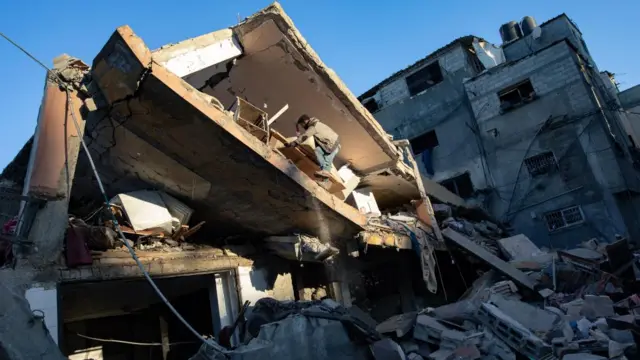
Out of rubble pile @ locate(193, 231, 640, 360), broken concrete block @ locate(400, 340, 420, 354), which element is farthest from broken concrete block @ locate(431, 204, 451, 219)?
broken concrete block @ locate(400, 340, 420, 354)

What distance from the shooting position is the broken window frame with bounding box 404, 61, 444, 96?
1972 cm

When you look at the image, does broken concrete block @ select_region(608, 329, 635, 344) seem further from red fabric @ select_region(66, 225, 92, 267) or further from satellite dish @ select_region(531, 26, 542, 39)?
satellite dish @ select_region(531, 26, 542, 39)

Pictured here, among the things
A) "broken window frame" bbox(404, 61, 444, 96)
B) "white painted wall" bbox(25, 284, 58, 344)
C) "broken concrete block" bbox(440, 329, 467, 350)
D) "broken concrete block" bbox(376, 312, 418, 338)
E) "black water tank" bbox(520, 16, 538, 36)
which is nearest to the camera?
"white painted wall" bbox(25, 284, 58, 344)

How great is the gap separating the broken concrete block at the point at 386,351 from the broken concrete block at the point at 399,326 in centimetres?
122

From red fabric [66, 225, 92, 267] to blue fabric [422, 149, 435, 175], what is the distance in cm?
1584

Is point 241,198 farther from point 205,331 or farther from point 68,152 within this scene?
point 205,331

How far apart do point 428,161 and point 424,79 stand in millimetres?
3908

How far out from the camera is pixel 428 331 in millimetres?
6480

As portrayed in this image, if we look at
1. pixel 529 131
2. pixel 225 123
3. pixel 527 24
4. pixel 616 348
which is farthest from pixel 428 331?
pixel 527 24

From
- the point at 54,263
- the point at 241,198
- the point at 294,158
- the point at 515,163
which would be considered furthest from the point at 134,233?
the point at 515,163

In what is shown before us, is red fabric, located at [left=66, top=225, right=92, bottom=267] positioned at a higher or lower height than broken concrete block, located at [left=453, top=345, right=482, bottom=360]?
higher

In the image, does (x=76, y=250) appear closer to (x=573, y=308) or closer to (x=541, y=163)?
(x=573, y=308)

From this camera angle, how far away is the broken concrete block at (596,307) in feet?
22.5

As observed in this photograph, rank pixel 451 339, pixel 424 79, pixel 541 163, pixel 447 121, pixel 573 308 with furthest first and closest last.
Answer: pixel 424 79
pixel 447 121
pixel 541 163
pixel 573 308
pixel 451 339
